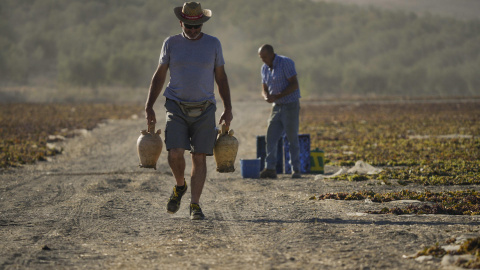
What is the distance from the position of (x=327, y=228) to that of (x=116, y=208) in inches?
120

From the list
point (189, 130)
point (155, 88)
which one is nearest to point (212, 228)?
point (189, 130)

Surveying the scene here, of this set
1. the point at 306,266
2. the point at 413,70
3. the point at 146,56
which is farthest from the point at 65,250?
the point at 413,70

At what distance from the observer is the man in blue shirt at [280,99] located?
1138cm

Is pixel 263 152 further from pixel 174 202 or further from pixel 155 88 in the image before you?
pixel 155 88

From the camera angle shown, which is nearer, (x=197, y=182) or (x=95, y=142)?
(x=197, y=182)

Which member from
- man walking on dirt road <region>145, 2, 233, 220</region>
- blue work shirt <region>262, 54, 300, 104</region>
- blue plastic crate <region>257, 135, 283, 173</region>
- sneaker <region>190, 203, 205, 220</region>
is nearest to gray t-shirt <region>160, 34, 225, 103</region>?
man walking on dirt road <region>145, 2, 233, 220</region>

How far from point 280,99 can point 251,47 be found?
468 ft

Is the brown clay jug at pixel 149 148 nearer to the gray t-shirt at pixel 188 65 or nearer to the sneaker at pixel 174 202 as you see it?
the sneaker at pixel 174 202

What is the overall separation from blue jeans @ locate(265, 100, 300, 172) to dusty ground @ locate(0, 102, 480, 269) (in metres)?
0.47

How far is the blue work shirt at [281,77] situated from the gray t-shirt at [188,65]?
13.8 feet

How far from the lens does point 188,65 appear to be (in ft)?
23.8

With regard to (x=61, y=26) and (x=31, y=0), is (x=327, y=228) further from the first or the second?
(x=31, y=0)

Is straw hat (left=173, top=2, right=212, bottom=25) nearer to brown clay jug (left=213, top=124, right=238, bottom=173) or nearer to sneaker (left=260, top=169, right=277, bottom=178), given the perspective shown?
brown clay jug (left=213, top=124, right=238, bottom=173)

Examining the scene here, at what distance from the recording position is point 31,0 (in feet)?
600
